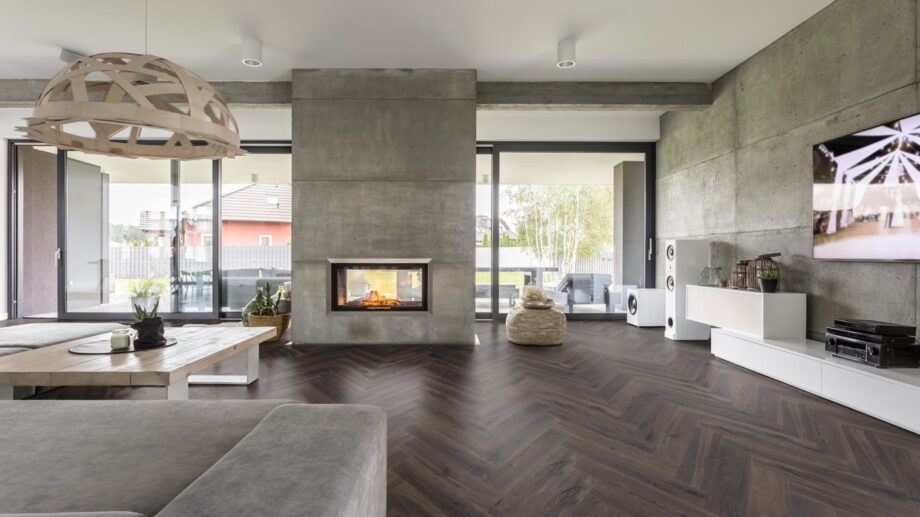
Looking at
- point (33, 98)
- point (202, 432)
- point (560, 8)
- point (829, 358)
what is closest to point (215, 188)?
point (33, 98)

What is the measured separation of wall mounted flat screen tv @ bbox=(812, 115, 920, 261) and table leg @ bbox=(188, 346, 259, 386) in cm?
463

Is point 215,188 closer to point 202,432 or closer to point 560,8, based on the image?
point 560,8

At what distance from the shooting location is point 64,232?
224 inches

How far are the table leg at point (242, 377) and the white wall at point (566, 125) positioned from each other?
13.1ft

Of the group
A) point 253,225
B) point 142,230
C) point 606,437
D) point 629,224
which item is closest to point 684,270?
point 629,224

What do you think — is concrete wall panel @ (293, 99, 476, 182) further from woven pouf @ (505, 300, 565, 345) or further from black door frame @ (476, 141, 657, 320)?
woven pouf @ (505, 300, 565, 345)

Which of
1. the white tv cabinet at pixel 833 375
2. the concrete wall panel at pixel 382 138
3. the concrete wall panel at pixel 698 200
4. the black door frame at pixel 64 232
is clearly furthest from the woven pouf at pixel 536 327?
the black door frame at pixel 64 232

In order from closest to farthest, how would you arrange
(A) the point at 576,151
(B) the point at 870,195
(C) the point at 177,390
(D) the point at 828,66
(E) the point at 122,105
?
(E) the point at 122,105, (C) the point at 177,390, (B) the point at 870,195, (D) the point at 828,66, (A) the point at 576,151

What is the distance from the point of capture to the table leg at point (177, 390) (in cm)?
212

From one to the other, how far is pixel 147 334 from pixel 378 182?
2.64 meters

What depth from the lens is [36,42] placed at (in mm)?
3895

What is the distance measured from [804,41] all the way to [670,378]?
3.19 metres

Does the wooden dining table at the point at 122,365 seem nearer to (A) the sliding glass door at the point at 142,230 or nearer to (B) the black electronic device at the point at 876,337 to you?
(A) the sliding glass door at the point at 142,230

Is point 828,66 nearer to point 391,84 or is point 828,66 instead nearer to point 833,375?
point 833,375
